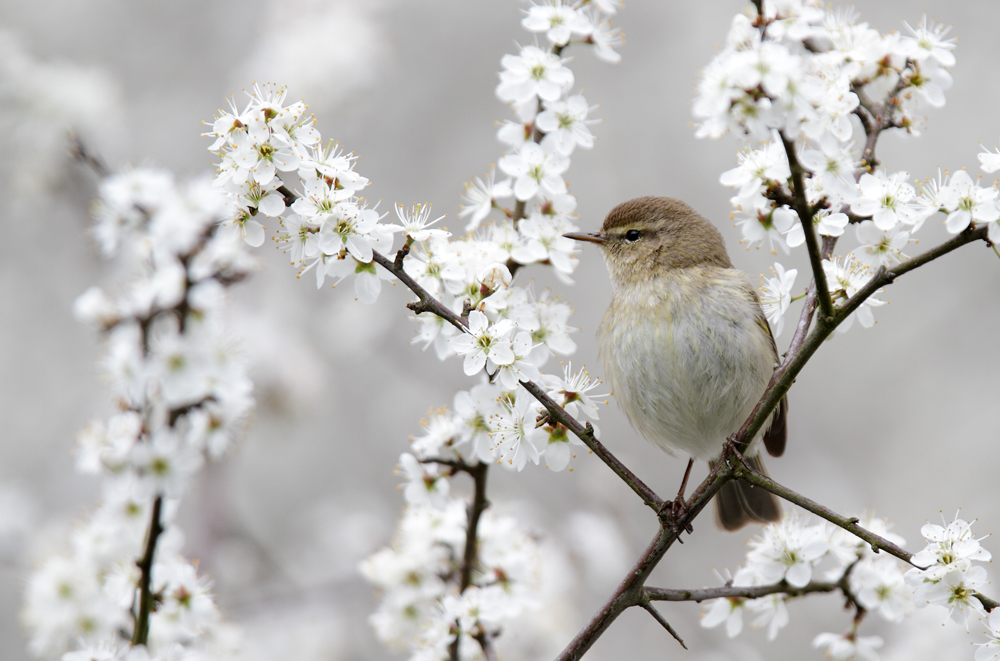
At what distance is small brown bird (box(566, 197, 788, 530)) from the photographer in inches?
123

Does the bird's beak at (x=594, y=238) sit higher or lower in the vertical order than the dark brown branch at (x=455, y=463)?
higher

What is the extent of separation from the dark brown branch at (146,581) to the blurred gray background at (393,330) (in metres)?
Answer: 1.99

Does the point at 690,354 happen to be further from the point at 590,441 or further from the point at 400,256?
the point at 400,256

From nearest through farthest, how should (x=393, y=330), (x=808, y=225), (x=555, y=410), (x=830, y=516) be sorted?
(x=808, y=225)
(x=830, y=516)
(x=555, y=410)
(x=393, y=330)

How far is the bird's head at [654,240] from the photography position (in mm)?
3438

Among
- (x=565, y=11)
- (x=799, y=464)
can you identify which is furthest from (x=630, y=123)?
(x=565, y=11)

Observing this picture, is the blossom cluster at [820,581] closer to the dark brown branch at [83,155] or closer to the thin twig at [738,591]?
the thin twig at [738,591]

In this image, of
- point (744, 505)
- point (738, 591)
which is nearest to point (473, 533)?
point (738, 591)

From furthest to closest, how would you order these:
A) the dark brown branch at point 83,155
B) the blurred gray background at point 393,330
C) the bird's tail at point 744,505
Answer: the blurred gray background at point 393,330 → the bird's tail at point 744,505 → the dark brown branch at point 83,155

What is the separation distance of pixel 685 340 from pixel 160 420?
1755 mm

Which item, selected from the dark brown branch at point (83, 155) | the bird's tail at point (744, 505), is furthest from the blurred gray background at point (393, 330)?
the dark brown branch at point (83, 155)

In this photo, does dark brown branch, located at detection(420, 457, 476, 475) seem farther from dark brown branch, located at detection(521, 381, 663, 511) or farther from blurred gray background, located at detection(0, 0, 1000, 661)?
blurred gray background, located at detection(0, 0, 1000, 661)

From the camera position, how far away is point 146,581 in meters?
2.10

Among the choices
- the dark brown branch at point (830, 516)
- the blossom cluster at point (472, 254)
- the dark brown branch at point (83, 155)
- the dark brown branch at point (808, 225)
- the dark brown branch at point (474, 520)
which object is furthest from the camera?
the dark brown branch at point (83, 155)
